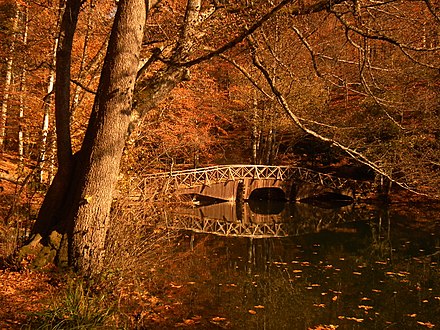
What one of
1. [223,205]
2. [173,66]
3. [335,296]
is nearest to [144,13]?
[173,66]

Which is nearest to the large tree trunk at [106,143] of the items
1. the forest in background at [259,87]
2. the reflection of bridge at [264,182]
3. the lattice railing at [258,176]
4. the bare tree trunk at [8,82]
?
the forest in background at [259,87]

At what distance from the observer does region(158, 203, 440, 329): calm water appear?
6297 millimetres

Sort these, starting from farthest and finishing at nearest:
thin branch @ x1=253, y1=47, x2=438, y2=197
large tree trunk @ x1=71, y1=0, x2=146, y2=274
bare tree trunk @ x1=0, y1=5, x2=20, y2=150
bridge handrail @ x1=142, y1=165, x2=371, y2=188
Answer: bridge handrail @ x1=142, y1=165, x2=371, y2=188 → bare tree trunk @ x1=0, y1=5, x2=20, y2=150 → thin branch @ x1=253, y1=47, x2=438, y2=197 → large tree trunk @ x1=71, y1=0, x2=146, y2=274

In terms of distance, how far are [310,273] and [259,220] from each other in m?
6.97

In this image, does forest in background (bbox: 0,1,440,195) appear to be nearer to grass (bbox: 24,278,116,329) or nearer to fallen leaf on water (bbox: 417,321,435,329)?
fallen leaf on water (bbox: 417,321,435,329)

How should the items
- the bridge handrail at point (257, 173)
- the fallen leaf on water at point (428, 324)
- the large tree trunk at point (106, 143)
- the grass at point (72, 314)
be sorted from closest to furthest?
the grass at point (72, 314)
the large tree trunk at point (106, 143)
the fallen leaf on water at point (428, 324)
the bridge handrail at point (257, 173)

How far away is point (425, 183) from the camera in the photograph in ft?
21.1

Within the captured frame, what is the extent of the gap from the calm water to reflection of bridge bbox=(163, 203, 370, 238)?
63 millimetres

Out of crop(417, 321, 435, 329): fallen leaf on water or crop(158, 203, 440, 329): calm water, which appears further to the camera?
crop(158, 203, 440, 329): calm water

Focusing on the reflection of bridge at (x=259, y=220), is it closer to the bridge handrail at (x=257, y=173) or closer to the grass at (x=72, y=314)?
the bridge handrail at (x=257, y=173)

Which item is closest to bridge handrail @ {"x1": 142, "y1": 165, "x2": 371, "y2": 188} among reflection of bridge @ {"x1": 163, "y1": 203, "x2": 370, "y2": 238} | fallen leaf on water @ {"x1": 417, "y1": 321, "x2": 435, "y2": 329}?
reflection of bridge @ {"x1": 163, "y1": 203, "x2": 370, "y2": 238}

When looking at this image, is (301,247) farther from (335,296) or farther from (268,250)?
(335,296)

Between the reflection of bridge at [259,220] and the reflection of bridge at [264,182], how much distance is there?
985 millimetres

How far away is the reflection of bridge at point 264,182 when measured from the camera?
1900 cm
